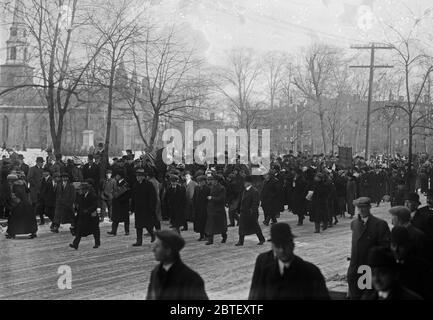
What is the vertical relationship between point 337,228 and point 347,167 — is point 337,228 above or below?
below

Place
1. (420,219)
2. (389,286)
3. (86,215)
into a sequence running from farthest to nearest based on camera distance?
1. (86,215)
2. (420,219)
3. (389,286)

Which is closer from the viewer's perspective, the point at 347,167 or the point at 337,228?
the point at 337,228

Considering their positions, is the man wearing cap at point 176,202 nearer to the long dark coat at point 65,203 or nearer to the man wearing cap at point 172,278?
the long dark coat at point 65,203

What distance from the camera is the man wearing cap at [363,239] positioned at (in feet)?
23.7

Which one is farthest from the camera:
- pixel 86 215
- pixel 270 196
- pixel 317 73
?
pixel 317 73

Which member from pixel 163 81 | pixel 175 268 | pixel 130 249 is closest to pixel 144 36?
pixel 163 81

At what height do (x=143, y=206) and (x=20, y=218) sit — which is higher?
(x=143, y=206)

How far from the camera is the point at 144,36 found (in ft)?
79.8

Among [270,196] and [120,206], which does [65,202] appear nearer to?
[120,206]

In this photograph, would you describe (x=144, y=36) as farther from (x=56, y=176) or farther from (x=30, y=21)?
(x=56, y=176)

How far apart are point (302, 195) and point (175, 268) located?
13.1 m

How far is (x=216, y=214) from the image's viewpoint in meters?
13.7

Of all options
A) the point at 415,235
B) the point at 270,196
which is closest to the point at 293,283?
the point at 415,235

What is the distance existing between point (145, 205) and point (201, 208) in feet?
5.18
